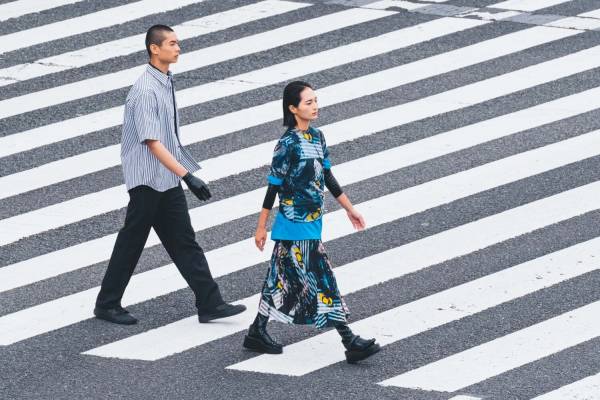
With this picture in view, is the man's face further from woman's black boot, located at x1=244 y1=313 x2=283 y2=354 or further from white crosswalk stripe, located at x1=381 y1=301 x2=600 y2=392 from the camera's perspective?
white crosswalk stripe, located at x1=381 y1=301 x2=600 y2=392

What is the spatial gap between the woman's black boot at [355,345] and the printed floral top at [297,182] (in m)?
0.57

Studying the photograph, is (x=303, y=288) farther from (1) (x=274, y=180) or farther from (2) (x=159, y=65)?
(2) (x=159, y=65)

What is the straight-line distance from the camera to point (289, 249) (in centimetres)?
827

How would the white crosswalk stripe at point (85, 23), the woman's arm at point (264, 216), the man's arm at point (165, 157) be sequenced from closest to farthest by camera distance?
the woman's arm at point (264, 216)
the man's arm at point (165, 157)
the white crosswalk stripe at point (85, 23)

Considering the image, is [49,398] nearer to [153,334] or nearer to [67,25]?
[153,334]

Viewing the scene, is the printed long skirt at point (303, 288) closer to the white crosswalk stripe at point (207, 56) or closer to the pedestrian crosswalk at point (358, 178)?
the pedestrian crosswalk at point (358, 178)

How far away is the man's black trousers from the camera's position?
351 inches

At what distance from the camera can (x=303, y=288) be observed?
8.30 meters

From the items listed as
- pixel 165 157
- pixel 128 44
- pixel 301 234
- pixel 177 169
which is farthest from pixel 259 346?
pixel 128 44

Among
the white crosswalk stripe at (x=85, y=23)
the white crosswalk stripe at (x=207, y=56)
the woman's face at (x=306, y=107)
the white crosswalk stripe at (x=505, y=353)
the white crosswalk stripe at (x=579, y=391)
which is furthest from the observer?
the white crosswalk stripe at (x=85, y=23)

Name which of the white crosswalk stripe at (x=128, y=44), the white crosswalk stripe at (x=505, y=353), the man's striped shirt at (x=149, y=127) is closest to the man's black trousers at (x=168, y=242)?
the man's striped shirt at (x=149, y=127)

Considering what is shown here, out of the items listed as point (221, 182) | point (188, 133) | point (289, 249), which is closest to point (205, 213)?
point (221, 182)

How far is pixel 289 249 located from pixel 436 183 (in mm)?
3293

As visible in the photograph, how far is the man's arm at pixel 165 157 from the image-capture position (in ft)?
28.0
